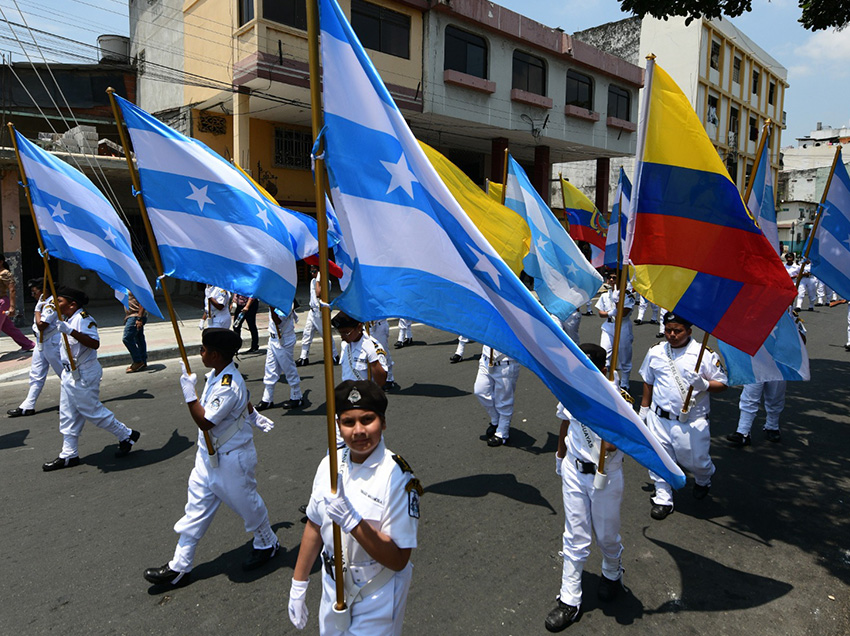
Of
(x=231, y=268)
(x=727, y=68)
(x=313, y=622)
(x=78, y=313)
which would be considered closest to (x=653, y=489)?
(x=313, y=622)

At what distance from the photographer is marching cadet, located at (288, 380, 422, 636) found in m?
2.40

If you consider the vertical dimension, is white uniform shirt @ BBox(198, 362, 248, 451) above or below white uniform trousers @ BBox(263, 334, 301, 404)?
above

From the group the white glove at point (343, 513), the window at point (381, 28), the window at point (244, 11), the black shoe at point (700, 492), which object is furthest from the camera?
the window at point (381, 28)

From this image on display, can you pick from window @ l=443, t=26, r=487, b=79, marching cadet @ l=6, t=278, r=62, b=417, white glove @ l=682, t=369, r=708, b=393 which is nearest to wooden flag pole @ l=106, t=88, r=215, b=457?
white glove @ l=682, t=369, r=708, b=393

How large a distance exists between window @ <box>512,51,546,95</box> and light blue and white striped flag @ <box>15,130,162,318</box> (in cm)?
1917

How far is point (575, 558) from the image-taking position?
11.3ft

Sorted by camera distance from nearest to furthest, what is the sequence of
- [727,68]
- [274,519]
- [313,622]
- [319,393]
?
[313,622]
[274,519]
[319,393]
[727,68]

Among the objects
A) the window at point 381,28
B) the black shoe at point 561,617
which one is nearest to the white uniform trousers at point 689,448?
the black shoe at point 561,617

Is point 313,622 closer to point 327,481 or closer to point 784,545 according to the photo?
point 327,481

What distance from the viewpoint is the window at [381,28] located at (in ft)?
57.2

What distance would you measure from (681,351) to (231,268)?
3.74 meters

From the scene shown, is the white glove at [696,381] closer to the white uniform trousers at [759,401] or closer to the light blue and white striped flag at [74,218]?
the white uniform trousers at [759,401]

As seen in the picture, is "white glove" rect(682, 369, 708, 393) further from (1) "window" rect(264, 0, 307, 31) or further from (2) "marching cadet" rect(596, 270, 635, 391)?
(1) "window" rect(264, 0, 307, 31)

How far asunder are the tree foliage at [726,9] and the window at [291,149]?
556 inches
